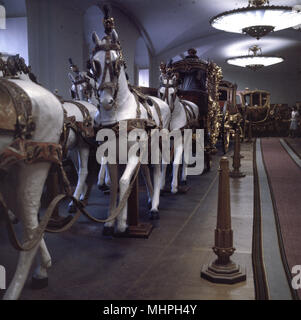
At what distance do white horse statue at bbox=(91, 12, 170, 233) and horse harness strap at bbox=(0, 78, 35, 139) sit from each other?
140 cm

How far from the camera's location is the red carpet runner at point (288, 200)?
3572 mm

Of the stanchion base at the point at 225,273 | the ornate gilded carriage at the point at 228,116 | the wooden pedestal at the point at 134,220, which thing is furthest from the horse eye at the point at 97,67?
the ornate gilded carriage at the point at 228,116

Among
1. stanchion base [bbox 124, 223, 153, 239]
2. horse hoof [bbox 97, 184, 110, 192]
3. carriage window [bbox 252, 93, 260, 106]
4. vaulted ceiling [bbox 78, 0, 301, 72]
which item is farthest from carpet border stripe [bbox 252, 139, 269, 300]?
carriage window [bbox 252, 93, 260, 106]

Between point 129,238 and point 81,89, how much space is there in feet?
9.63

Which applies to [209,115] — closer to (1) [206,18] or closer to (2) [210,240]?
(2) [210,240]

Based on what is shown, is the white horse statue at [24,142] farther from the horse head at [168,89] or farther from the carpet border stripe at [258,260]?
the horse head at [168,89]

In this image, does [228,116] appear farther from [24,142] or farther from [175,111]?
[24,142]

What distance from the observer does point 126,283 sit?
288cm

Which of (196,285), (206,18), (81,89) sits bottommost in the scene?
(196,285)

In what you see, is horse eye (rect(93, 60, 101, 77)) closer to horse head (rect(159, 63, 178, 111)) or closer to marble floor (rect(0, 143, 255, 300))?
marble floor (rect(0, 143, 255, 300))

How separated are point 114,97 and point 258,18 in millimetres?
7584

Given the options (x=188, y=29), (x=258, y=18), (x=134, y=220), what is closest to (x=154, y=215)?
(x=134, y=220)

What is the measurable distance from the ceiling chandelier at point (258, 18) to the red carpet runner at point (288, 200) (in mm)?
3734
